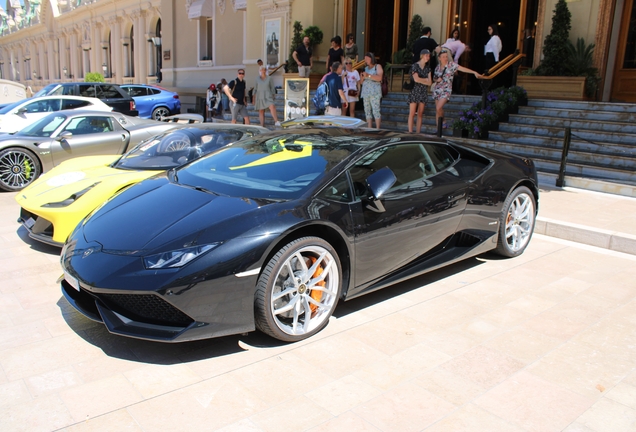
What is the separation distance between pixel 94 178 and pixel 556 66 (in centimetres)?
1011

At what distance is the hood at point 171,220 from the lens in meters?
3.27

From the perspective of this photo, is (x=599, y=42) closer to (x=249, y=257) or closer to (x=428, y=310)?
(x=428, y=310)

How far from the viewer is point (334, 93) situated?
11492 millimetres

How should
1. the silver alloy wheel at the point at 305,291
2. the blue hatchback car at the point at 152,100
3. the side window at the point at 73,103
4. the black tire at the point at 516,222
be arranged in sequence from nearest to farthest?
1. the silver alloy wheel at the point at 305,291
2. the black tire at the point at 516,222
3. the side window at the point at 73,103
4. the blue hatchback car at the point at 152,100

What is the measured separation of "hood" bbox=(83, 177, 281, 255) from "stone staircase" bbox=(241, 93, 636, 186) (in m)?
6.00

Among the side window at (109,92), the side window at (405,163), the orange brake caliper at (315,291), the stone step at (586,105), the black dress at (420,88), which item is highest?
the black dress at (420,88)

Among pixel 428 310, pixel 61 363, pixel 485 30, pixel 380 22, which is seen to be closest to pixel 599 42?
pixel 485 30

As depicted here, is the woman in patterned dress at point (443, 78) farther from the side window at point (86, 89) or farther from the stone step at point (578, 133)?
the side window at point (86, 89)

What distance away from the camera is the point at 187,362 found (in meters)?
3.29

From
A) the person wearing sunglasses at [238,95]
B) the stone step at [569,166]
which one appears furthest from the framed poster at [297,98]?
the stone step at [569,166]

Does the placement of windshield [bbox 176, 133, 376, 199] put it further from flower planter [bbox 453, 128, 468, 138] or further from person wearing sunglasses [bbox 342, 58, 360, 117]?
person wearing sunglasses [bbox 342, 58, 360, 117]

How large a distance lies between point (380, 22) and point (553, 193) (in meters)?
11.6

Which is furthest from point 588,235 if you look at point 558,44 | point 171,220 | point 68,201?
point 558,44

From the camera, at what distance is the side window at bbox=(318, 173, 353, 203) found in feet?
12.4
